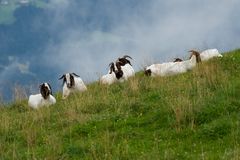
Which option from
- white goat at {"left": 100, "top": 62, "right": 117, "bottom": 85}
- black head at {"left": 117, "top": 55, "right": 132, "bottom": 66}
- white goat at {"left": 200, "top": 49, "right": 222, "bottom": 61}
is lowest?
white goat at {"left": 100, "top": 62, "right": 117, "bottom": 85}

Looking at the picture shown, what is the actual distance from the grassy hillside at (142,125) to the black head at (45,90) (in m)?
2.65

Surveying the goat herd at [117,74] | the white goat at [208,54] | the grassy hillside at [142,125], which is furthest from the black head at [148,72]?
the grassy hillside at [142,125]

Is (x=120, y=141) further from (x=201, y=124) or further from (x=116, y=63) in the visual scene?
(x=116, y=63)

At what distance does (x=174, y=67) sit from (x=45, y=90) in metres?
5.47

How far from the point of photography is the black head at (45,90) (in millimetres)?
23984

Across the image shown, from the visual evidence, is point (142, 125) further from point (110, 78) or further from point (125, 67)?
point (125, 67)

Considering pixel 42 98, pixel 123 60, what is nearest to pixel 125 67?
pixel 123 60

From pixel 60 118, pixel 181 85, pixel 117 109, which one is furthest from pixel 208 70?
pixel 60 118

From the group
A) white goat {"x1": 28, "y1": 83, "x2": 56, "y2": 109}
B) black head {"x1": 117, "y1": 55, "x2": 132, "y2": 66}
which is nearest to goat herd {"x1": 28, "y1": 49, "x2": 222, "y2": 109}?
white goat {"x1": 28, "y1": 83, "x2": 56, "y2": 109}

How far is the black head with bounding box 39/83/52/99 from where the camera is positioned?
2398 centimetres

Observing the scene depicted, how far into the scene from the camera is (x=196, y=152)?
43.9ft

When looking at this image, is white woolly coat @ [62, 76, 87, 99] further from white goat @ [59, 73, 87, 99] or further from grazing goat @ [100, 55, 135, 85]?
grazing goat @ [100, 55, 135, 85]

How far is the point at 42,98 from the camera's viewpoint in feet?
78.9

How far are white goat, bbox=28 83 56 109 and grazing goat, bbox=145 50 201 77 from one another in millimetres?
4545
